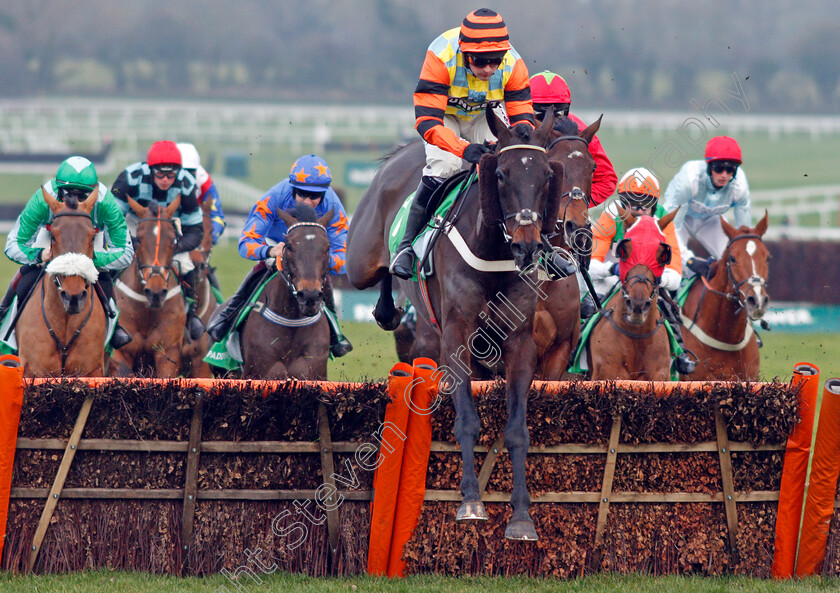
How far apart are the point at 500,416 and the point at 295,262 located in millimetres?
2055

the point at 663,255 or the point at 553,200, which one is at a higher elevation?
the point at 663,255

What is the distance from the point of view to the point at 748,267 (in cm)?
720

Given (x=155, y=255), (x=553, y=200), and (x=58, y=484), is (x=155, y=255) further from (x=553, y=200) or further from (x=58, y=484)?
(x=553, y=200)

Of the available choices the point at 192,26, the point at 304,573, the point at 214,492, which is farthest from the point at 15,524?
the point at 192,26

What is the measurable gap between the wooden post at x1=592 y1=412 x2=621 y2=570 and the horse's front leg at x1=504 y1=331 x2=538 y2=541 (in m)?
0.40

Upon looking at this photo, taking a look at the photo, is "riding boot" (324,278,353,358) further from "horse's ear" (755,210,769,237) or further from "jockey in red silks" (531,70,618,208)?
"horse's ear" (755,210,769,237)

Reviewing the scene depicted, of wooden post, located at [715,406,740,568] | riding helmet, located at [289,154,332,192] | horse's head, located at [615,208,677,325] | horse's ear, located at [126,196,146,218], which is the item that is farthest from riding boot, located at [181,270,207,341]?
wooden post, located at [715,406,740,568]

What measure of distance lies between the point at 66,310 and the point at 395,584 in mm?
2711

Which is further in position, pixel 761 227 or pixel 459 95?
pixel 761 227

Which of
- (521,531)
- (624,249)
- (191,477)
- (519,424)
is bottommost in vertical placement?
(521,531)

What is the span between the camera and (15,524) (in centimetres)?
479

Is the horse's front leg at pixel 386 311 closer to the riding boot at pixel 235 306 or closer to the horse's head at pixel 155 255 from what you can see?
the riding boot at pixel 235 306

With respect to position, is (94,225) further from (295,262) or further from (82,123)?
(82,123)

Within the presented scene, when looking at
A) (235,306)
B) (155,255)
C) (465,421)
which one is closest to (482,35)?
(465,421)
